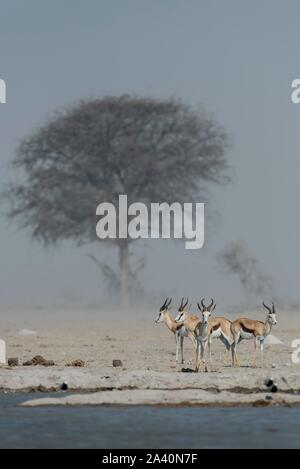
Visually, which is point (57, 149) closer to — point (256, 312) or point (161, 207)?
point (161, 207)

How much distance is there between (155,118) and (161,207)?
3.44 meters

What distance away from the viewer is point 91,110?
53.6 m

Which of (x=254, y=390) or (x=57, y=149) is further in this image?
(x=57, y=149)

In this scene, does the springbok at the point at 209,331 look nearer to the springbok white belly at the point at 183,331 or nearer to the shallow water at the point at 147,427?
the springbok white belly at the point at 183,331

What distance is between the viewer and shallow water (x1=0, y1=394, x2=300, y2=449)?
609 inches

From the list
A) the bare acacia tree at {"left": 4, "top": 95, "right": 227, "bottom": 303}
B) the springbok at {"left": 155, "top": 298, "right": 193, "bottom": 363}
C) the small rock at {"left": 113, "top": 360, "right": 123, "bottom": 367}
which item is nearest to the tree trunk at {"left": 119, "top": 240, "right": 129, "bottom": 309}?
the bare acacia tree at {"left": 4, "top": 95, "right": 227, "bottom": 303}

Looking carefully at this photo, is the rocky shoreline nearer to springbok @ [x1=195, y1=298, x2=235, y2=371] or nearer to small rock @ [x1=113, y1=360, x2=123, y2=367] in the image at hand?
small rock @ [x1=113, y1=360, x2=123, y2=367]

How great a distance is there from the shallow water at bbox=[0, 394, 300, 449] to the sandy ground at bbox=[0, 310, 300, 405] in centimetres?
49

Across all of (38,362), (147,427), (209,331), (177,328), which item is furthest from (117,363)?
(147,427)

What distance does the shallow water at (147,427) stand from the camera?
15.5 meters

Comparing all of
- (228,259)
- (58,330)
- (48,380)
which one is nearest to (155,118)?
(228,259)

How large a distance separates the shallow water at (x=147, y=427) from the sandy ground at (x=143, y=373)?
49 centimetres

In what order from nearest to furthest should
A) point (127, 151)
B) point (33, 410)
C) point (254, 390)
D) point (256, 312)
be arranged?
point (33, 410)
point (254, 390)
point (256, 312)
point (127, 151)

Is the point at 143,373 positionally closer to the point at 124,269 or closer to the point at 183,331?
the point at 183,331
